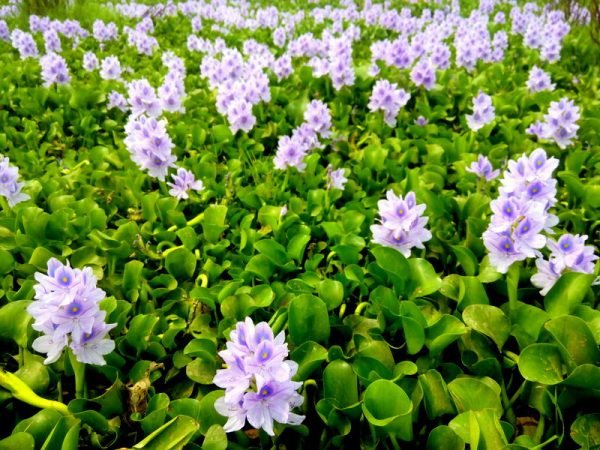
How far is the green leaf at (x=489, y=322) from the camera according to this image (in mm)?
1669

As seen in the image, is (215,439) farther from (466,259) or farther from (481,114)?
(481,114)

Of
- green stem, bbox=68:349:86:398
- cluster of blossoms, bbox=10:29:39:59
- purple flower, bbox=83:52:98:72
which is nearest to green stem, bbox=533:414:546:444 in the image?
green stem, bbox=68:349:86:398

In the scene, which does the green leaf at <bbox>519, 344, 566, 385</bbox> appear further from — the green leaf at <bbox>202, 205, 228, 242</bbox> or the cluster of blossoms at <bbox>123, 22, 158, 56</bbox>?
the cluster of blossoms at <bbox>123, 22, 158, 56</bbox>

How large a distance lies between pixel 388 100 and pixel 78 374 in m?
2.51

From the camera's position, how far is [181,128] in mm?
3330

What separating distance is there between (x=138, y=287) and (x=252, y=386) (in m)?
0.87

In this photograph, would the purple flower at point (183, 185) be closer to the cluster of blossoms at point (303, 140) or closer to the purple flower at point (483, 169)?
the cluster of blossoms at point (303, 140)

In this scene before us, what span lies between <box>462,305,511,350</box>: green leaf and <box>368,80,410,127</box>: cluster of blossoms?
2.00 meters

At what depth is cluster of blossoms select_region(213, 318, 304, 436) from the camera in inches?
50.6

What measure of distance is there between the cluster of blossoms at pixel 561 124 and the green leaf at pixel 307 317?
6.69ft

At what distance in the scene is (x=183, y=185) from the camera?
2.58 meters

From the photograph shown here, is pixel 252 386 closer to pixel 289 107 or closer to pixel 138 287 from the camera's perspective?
pixel 138 287

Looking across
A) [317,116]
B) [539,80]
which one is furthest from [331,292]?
[539,80]

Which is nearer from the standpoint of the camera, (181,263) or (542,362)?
(542,362)
